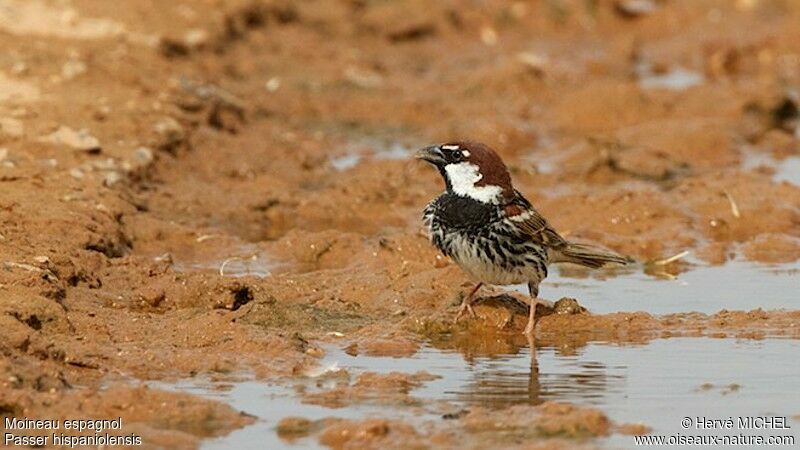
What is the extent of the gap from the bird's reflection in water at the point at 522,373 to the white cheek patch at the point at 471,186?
0.74 metres

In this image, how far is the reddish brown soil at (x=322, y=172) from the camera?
7.86 m

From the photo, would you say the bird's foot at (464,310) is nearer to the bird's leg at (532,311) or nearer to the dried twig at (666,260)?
the bird's leg at (532,311)

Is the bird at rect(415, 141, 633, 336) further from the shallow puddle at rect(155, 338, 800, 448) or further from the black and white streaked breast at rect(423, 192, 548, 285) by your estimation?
the shallow puddle at rect(155, 338, 800, 448)

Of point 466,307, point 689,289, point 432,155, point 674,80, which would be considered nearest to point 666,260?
point 689,289

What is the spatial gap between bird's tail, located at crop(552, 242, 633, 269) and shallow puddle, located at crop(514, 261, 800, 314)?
25 centimetres

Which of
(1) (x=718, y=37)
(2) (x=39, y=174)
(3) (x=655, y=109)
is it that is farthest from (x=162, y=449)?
(1) (x=718, y=37)

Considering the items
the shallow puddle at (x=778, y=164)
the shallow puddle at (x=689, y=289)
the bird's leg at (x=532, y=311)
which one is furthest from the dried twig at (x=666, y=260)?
the shallow puddle at (x=778, y=164)

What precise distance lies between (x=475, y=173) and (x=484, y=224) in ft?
0.97

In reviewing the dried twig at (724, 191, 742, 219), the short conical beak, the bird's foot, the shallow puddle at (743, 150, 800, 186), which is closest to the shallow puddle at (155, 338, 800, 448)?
the bird's foot

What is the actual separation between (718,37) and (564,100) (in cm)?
428

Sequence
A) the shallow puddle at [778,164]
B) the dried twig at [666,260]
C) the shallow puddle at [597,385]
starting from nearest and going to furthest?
the shallow puddle at [597,385] < the dried twig at [666,260] < the shallow puddle at [778,164]

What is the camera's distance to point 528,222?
8898 mm

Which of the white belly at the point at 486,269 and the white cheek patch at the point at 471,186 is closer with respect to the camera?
the white belly at the point at 486,269

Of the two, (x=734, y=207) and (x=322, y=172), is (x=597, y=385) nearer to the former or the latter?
(x=734, y=207)
